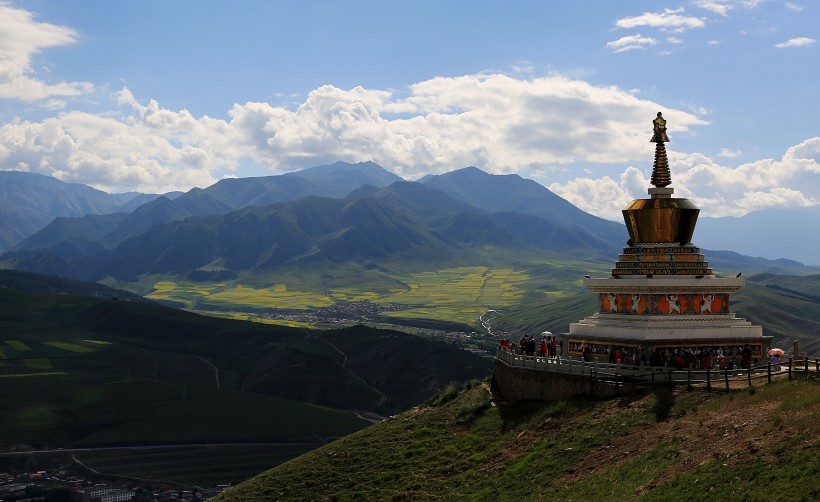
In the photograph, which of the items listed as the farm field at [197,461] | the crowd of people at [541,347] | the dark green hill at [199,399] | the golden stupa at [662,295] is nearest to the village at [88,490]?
the farm field at [197,461]

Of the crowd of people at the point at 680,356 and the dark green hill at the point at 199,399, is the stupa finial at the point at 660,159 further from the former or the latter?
the dark green hill at the point at 199,399

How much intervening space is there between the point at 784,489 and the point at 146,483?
4480 inches

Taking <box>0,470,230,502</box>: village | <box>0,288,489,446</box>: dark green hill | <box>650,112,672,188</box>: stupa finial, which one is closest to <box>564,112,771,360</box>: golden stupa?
<box>650,112,672,188</box>: stupa finial

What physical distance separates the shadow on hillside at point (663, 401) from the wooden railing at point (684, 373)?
0.67 metres

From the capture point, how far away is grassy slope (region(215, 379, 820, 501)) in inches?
1015

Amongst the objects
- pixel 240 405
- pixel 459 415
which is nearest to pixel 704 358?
pixel 459 415

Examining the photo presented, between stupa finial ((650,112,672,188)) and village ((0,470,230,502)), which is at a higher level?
stupa finial ((650,112,672,188))

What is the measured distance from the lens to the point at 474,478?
36.7 m

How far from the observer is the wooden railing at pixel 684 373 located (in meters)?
34.8

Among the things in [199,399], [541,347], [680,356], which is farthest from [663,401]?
[199,399]

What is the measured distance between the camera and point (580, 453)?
33.2 m

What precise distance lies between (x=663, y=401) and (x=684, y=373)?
2956mm

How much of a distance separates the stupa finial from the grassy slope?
15.3m

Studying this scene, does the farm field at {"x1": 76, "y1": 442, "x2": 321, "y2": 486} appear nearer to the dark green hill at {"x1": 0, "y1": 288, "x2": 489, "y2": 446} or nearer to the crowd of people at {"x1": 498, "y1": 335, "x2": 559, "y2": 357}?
the dark green hill at {"x1": 0, "y1": 288, "x2": 489, "y2": 446}
